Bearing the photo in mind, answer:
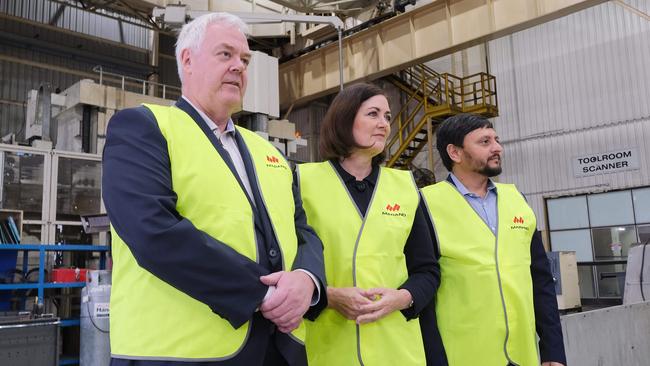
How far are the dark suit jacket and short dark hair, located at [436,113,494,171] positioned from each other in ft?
4.83

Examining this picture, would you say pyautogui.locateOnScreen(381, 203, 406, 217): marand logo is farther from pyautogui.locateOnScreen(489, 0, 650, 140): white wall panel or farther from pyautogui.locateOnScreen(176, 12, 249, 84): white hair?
pyautogui.locateOnScreen(489, 0, 650, 140): white wall panel

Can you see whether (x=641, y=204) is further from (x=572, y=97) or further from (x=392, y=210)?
(x=392, y=210)

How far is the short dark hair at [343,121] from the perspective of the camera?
7.66 ft

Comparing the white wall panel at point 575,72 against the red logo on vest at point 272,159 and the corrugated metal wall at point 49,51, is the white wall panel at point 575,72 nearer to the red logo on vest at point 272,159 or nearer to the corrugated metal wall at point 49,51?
the corrugated metal wall at point 49,51

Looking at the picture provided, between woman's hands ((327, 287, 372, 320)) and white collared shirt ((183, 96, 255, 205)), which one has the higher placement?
white collared shirt ((183, 96, 255, 205))

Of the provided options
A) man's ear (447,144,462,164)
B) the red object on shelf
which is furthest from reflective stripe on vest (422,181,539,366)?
the red object on shelf

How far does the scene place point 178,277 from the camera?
1392 mm

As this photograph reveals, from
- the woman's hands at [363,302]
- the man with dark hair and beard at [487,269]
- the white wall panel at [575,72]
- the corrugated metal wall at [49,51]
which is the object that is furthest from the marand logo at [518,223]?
the corrugated metal wall at [49,51]

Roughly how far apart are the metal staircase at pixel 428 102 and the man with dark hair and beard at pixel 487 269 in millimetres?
11356

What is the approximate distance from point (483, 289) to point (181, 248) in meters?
1.53

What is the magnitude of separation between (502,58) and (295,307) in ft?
50.5

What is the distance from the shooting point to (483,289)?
2.40m

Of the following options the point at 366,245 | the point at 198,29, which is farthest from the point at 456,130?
the point at 198,29

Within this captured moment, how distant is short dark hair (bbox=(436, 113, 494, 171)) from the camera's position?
2797 mm
